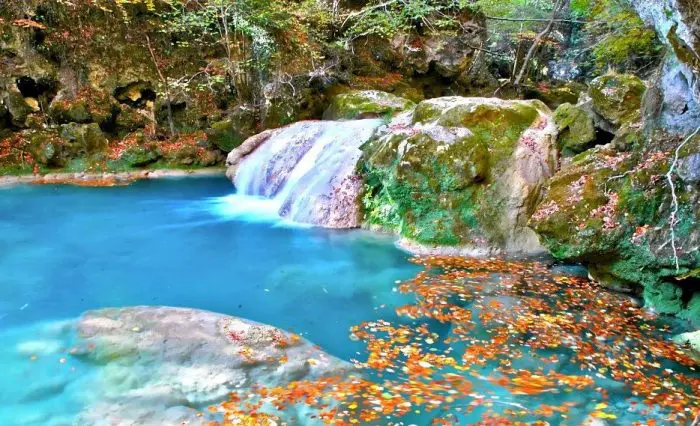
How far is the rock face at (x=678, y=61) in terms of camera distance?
16.2 ft

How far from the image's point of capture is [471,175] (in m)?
9.55

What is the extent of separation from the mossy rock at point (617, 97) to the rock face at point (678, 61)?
140cm

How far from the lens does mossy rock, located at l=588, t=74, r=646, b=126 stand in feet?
27.0

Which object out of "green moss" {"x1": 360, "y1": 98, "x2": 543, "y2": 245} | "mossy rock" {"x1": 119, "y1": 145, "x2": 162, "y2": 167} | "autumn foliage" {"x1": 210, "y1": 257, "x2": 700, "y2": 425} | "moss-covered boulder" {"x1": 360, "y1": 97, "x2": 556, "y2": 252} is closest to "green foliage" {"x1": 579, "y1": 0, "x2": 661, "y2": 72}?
"moss-covered boulder" {"x1": 360, "y1": 97, "x2": 556, "y2": 252}

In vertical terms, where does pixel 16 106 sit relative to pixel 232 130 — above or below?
above

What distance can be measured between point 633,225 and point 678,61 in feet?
7.48

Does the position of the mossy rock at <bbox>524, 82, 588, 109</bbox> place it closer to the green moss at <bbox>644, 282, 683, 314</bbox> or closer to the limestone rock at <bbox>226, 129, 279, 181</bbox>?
the limestone rock at <bbox>226, 129, 279, 181</bbox>

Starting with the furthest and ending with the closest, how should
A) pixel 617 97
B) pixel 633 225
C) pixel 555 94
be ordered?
pixel 555 94
pixel 617 97
pixel 633 225

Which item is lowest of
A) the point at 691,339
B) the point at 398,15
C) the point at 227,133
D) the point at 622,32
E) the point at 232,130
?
the point at 691,339

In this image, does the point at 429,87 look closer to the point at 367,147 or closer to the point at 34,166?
the point at 367,147

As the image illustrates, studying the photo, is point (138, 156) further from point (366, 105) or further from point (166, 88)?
point (366, 105)

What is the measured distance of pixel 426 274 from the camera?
27.1 feet

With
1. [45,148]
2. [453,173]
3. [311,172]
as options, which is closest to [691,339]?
[453,173]

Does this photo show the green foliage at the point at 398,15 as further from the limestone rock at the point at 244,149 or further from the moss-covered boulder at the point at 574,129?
the moss-covered boulder at the point at 574,129
